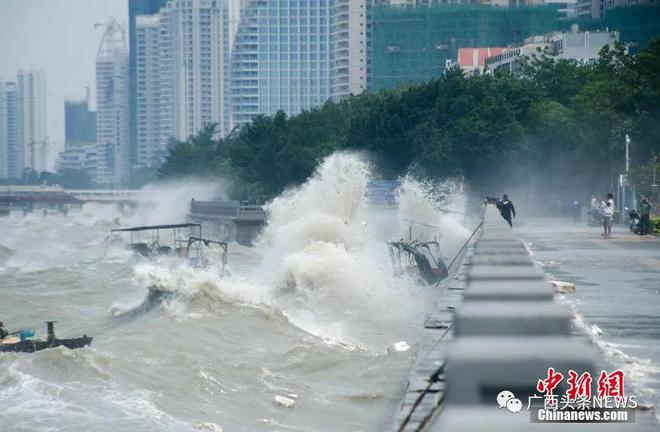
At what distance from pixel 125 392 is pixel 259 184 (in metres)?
70.3

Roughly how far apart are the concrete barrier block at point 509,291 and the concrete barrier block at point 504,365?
46.2 inches

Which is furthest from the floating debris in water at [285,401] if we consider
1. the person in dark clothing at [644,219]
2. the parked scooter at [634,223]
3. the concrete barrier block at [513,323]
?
the parked scooter at [634,223]

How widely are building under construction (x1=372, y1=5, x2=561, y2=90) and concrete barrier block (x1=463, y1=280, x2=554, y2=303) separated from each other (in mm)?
118294

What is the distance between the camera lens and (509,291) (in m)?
7.79

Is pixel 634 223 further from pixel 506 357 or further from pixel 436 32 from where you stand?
pixel 436 32

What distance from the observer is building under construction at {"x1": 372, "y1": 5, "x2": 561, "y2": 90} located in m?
127

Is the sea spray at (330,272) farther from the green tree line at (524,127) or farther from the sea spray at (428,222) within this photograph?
the green tree line at (524,127)

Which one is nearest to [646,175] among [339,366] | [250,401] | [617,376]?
[339,366]

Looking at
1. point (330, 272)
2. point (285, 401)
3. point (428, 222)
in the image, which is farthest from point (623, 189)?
point (285, 401)

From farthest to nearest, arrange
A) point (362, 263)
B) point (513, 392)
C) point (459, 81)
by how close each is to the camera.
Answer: point (459, 81) → point (362, 263) → point (513, 392)

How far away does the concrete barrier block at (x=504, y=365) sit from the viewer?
18.9 feet

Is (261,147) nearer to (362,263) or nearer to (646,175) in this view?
(646,175)

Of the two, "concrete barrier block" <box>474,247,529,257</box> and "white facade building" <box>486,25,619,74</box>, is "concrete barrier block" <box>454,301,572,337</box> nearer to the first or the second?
"concrete barrier block" <box>474,247,529,257</box>

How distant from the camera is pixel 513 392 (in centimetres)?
604
